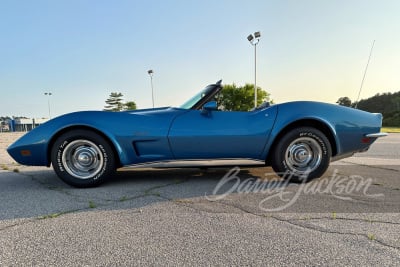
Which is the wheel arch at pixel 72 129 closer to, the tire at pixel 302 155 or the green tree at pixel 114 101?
the tire at pixel 302 155

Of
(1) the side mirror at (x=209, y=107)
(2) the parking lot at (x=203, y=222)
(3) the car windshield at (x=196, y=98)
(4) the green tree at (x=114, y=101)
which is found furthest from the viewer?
(4) the green tree at (x=114, y=101)

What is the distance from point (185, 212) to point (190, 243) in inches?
22.1

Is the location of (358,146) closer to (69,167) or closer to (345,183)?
Answer: (345,183)

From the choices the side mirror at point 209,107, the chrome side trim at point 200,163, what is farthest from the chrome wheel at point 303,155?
the side mirror at point 209,107

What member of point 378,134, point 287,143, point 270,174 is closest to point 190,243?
point 287,143

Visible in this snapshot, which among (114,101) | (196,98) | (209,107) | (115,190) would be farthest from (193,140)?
(114,101)

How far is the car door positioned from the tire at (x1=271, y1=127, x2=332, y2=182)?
26 cm

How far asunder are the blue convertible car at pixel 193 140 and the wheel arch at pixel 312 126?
0.04ft

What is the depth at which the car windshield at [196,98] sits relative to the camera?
11.1ft

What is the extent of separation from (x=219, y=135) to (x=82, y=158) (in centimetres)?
167

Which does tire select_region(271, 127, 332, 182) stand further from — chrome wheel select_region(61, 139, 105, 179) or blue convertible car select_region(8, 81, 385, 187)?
chrome wheel select_region(61, 139, 105, 179)

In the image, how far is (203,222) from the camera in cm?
203

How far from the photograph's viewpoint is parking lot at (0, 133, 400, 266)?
1547mm

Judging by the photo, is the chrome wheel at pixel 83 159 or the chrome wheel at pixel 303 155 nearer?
the chrome wheel at pixel 83 159
